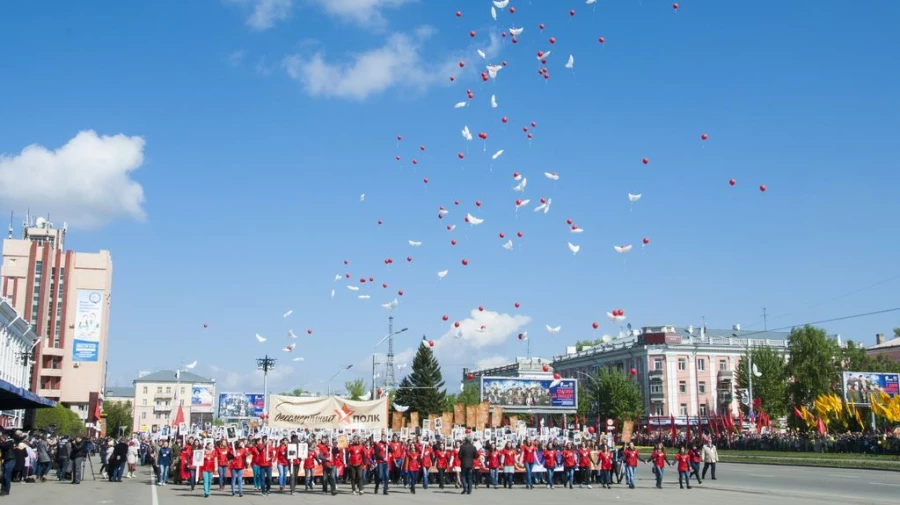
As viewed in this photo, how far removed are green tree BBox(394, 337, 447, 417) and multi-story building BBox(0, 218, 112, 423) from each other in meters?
38.1

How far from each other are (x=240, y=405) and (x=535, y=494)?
41815 millimetres

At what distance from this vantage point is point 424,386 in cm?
10162

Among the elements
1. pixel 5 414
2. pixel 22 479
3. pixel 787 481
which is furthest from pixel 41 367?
pixel 787 481

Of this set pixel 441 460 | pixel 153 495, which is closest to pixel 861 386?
pixel 441 460

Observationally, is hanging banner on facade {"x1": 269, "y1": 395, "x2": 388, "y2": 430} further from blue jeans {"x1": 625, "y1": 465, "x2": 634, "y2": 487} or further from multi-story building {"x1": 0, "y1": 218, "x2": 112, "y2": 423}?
multi-story building {"x1": 0, "y1": 218, "x2": 112, "y2": 423}

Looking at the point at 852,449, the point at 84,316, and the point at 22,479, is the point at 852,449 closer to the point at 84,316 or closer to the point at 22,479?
the point at 22,479

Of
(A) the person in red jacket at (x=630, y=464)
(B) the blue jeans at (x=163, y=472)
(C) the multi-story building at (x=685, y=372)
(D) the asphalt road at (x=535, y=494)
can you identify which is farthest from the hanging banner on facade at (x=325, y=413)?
(C) the multi-story building at (x=685, y=372)

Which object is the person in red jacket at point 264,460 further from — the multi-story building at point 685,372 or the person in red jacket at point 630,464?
the multi-story building at point 685,372

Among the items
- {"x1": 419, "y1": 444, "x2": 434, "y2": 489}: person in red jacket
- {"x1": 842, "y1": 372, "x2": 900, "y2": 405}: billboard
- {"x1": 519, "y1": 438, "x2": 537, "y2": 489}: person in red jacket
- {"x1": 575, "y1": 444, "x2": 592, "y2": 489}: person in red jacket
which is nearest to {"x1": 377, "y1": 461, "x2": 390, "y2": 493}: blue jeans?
{"x1": 419, "y1": 444, "x2": 434, "y2": 489}: person in red jacket

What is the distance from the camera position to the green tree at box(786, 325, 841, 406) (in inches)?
3548

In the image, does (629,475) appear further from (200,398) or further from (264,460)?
(200,398)

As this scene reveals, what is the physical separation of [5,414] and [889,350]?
10195 centimetres

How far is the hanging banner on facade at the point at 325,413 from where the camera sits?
3244 cm

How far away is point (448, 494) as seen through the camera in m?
26.9
